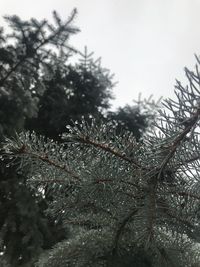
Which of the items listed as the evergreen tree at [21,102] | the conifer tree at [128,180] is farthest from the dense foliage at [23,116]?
the conifer tree at [128,180]

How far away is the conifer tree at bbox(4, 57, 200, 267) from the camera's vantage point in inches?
33.3

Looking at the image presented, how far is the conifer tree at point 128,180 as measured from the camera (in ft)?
2.77

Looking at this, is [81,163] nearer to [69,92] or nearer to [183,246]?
[183,246]

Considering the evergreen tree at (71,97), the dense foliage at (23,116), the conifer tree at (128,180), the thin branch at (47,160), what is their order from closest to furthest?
1. the conifer tree at (128,180)
2. the thin branch at (47,160)
3. the dense foliage at (23,116)
4. the evergreen tree at (71,97)

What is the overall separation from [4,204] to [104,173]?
274cm

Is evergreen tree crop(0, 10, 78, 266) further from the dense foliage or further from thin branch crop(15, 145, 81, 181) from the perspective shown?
thin branch crop(15, 145, 81, 181)

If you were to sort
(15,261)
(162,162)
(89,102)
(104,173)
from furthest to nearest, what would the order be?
(89,102), (15,261), (104,173), (162,162)

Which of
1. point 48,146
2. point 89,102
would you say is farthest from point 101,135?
point 89,102

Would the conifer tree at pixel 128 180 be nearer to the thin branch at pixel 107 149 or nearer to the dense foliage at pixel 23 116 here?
the thin branch at pixel 107 149

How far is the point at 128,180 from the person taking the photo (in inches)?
38.8

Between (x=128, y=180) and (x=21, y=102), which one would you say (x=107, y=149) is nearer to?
(x=128, y=180)

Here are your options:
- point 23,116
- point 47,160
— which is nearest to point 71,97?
point 23,116

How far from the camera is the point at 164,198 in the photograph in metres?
0.99

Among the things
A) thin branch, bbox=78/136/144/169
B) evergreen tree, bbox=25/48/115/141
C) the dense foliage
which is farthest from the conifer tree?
evergreen tree, bbox=25/48/115/141
